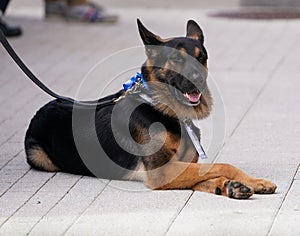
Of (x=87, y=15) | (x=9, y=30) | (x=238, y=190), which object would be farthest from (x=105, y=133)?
(x=87, y=15)

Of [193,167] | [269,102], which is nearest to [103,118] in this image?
[193,167]

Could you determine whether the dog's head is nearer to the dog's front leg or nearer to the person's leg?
the dog's front leg

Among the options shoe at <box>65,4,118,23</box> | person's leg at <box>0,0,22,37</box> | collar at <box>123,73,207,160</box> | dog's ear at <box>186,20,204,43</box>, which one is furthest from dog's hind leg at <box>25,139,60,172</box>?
shoe at <box>65,4,118,23</box>

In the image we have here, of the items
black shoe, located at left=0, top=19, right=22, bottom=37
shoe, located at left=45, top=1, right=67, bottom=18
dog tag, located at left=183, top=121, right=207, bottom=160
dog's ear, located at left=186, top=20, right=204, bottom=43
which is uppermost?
dog's ear, located at left=186, top=20, right=204, bottom=43

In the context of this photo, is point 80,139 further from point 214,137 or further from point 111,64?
point 111,64

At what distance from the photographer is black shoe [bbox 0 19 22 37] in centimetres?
1202

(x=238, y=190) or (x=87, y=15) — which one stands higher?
(x=238, y=190)

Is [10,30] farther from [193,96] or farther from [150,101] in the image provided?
[193,96]

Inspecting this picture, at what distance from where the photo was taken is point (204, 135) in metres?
7.38

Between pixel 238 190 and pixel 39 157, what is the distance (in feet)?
5.16

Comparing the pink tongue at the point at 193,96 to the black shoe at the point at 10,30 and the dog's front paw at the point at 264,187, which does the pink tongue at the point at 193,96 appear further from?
the black shoe at the point at 10,30

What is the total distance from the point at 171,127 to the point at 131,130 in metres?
0.26

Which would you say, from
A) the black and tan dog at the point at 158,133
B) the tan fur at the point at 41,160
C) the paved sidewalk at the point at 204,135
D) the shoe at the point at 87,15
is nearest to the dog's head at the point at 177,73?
the black and tan dog at the point at 158,133

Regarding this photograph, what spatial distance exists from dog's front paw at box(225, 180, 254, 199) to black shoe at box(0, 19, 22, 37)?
692 cm
